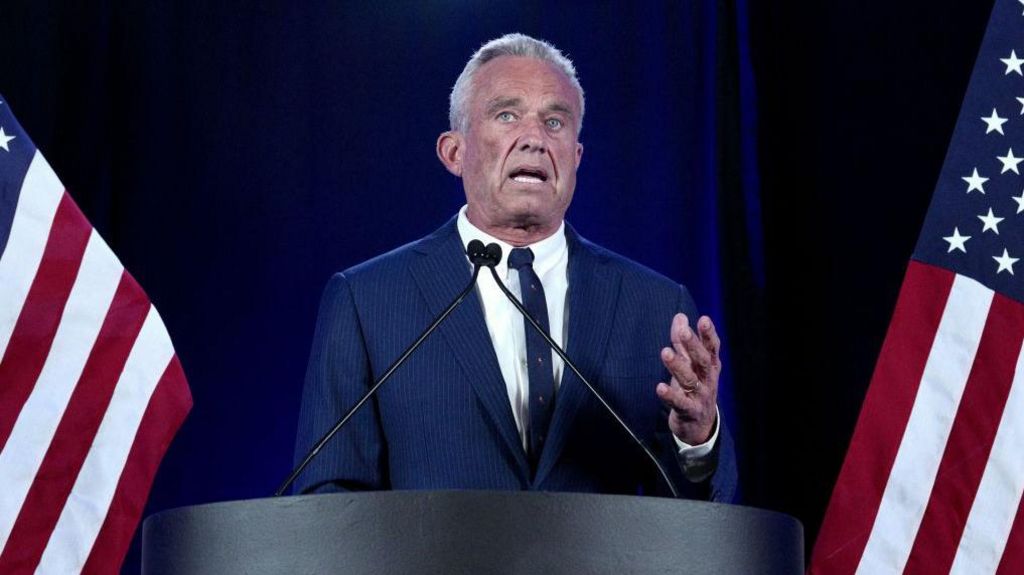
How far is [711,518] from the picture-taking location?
1342mm

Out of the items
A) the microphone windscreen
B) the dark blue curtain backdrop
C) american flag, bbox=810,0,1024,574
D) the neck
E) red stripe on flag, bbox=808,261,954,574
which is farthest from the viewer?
the dark blue curtain backdrop

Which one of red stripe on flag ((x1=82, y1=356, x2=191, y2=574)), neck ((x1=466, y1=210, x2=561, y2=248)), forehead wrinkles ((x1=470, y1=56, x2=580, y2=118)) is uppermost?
forehead wrinkles ((x1=470, y1=56, x2=580, y2=118))

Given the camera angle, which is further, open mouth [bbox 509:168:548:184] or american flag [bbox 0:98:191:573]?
american flag [bbox 0:98:191:573]

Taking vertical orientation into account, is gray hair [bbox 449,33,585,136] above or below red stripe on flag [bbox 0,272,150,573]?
above

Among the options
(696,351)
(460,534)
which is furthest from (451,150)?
(460,534)

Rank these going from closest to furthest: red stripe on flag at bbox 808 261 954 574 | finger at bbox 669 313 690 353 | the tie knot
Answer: finger at bbox 669 313 690 353 < the tie knot < red stripe on flag at bbox 808 261 954 574

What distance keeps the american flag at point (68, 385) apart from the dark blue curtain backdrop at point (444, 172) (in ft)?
1.50

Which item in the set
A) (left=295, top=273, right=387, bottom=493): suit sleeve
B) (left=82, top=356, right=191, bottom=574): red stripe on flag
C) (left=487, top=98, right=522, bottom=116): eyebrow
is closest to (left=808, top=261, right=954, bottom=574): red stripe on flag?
(left=487, top=98, right=522, bottom=116): eyebrow

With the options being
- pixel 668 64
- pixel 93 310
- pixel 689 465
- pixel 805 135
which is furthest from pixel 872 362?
pixel 93 310

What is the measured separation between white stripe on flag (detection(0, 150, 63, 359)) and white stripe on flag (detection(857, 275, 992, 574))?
1696 mm

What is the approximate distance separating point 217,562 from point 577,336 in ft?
3.30

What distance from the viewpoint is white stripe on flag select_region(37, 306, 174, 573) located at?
8.34 ft

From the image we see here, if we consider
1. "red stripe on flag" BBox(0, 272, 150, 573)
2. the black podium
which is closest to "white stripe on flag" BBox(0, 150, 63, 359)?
"red stripe on flag" BBox(0, 272, 150, 573)

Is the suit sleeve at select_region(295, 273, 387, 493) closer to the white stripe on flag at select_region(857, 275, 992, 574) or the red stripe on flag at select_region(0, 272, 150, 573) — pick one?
the red stripe on flag at select_region(0, 272, 150, 573)
